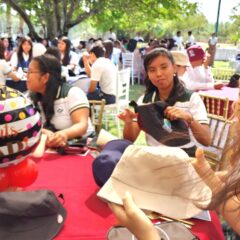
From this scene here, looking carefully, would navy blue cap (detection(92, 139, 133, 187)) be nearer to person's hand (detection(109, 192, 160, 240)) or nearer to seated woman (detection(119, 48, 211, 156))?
person's hand (detection(109, 192, 160, 240))

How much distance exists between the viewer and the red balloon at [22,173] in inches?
46.0

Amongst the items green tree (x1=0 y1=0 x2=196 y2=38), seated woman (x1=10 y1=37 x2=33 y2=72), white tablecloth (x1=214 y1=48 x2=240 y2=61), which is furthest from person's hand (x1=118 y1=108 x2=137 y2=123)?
white tablecloth (x1=214 y1=48 x2=240 y2=61)

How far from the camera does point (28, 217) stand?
1093mm

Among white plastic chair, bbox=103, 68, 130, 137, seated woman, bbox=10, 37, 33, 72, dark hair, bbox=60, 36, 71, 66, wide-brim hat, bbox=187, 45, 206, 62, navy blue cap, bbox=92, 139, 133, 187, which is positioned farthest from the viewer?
dark hair, bbox=60, 36, 71, 66

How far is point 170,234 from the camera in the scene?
1.08 meters

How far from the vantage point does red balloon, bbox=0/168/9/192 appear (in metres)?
1.15

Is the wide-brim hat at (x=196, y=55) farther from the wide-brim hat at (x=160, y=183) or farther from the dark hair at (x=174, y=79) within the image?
the wide-brim hat at (x=160, y=183)

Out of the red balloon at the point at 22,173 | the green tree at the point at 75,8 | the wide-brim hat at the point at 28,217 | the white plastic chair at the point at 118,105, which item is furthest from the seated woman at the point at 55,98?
the green tree at the point at 75,8

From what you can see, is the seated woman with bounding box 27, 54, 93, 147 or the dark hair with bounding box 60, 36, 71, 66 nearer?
the seated woman with bounding box 27, 54, 93, 147

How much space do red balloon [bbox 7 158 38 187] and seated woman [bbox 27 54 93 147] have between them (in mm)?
922

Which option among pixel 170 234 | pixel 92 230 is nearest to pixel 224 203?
pixel 170 234

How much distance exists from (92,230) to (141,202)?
0.20 m

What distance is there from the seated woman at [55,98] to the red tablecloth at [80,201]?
49 centimetres

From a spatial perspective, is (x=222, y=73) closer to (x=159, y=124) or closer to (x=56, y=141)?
(x=159, y=124)
